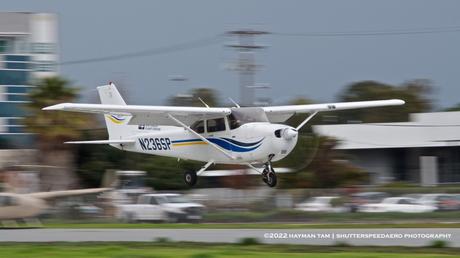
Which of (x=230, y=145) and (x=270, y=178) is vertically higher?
(x=230, y=145)

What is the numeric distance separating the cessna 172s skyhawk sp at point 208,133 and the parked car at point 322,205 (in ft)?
20.2

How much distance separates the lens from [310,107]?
34.5 meters

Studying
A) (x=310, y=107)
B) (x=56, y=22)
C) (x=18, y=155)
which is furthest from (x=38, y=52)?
(x=310, y=107)

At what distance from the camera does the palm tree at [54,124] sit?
54719 mm

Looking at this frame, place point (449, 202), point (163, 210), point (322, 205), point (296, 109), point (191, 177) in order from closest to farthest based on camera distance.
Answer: point (191, 177) → point (296, 109) → point (163, 210) → point (322, 205) → point (449, 202)

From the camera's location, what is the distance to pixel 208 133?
3178 cm

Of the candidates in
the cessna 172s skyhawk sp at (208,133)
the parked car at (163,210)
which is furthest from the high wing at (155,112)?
the parked car at (163,210)

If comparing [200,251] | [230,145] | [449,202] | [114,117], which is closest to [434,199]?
[449,202]

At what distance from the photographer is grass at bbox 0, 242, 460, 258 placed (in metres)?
22.0

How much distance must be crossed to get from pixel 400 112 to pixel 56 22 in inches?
1282

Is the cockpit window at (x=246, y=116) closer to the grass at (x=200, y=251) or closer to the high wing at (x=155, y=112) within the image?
the high wing at (x=155, y=112)

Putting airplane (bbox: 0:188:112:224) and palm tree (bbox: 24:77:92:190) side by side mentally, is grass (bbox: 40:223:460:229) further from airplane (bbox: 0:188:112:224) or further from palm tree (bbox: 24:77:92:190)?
palm tree (bbox: 24:77:92:190)

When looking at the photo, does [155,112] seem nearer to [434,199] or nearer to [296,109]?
[296,109]

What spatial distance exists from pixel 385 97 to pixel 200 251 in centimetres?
7930
